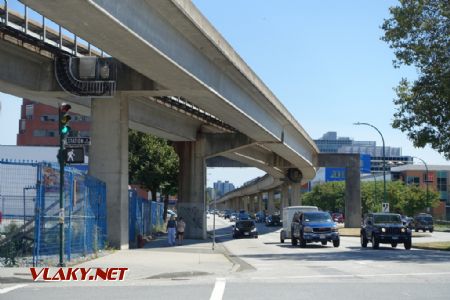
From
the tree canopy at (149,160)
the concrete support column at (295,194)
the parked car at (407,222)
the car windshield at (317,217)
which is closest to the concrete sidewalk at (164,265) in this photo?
the car windshield at (317,217)

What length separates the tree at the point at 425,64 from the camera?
95.7ft

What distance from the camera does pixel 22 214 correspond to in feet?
71.5

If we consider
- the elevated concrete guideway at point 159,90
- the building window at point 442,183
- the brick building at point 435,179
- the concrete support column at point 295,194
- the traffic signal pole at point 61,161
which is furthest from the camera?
the building window at point 442,183

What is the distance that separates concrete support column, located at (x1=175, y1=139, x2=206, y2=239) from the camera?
4775 centimetres

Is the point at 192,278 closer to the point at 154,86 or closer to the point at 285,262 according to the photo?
the point at 285,262

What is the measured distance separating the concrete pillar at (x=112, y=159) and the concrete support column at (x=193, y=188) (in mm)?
18068

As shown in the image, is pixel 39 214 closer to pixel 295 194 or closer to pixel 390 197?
pixel 295 194

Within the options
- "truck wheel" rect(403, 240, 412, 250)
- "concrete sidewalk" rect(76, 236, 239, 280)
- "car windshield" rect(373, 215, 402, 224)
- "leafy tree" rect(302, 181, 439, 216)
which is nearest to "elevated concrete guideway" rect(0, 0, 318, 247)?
"concrete sidewalk" rect(76, 236, 239, 280)

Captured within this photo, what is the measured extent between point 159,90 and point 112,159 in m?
3.76

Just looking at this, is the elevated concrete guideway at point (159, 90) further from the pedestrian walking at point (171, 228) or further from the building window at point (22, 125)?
the building window at point (22, 125)

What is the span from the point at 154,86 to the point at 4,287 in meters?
15.0

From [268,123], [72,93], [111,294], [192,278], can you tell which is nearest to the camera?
[111,294]

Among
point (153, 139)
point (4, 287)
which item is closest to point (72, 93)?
point (4, 287)

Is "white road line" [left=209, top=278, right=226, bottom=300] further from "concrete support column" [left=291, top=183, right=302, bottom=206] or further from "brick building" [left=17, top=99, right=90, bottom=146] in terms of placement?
"brick building" [left=17, top=99, right=90, bottom=146]
